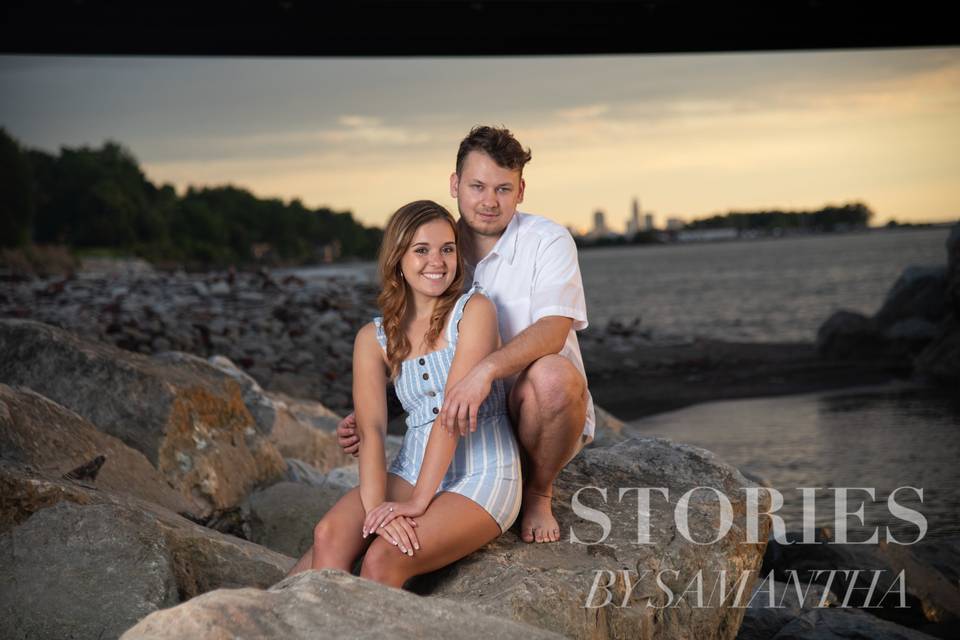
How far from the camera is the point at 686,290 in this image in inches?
1945

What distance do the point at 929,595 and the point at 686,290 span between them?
4530 centimetres

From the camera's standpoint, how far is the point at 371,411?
11.6 feet

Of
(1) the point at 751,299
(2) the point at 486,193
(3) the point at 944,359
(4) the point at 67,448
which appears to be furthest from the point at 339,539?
(1) the point at 751,299

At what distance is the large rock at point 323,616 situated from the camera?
2.10 metres

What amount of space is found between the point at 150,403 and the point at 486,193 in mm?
2201

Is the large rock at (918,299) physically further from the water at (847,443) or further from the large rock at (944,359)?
the water at (847,443)

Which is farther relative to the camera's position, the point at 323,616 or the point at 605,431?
the point at 605,431

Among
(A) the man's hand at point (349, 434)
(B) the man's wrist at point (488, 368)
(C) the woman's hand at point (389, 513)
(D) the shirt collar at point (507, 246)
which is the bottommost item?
(C) the woman's hand at point (389, 513)

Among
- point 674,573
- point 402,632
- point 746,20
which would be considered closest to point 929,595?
point 674,573

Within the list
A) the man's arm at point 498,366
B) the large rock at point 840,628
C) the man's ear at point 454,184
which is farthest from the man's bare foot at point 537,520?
the large rock at point 840,628

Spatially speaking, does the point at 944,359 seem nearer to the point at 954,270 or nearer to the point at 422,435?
the point at 954,270

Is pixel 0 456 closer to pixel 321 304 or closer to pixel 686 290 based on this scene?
pixel 321 304

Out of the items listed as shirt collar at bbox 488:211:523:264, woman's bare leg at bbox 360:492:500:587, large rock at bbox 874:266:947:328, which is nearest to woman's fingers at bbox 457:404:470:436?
woman's bare leg at bbox 360:492:500:587

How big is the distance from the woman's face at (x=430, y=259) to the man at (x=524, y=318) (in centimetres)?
29
